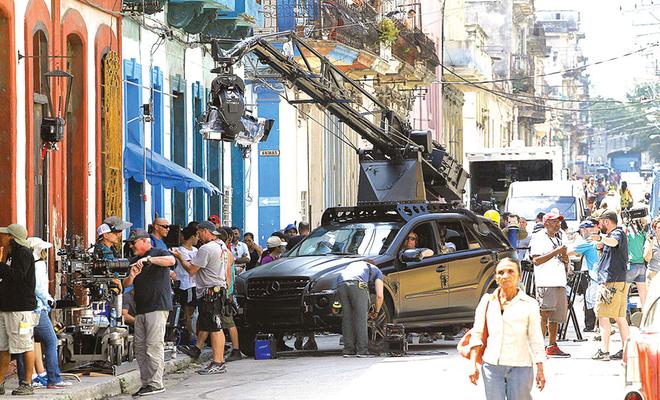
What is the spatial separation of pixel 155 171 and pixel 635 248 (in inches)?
341

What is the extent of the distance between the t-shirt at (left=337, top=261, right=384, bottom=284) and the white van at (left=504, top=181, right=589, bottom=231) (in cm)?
1811

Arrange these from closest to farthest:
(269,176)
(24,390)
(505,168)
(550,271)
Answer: (24,390) < (550,271) < (269,176) < (505,168)

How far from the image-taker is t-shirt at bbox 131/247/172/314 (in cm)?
1695

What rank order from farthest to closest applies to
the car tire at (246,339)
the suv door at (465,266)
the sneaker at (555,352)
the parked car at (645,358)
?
the suv door at (465,266) → the car tire at (246,339) → the sneaker at (555,352) → the parked car at (645,358)

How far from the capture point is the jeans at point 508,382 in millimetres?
11125

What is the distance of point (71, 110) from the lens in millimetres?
23469

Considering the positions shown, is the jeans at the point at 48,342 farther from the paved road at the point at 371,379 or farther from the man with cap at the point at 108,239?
the man with cap at the point at 108,239

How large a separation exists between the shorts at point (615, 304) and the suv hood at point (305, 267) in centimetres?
357

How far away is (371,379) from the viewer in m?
17.7

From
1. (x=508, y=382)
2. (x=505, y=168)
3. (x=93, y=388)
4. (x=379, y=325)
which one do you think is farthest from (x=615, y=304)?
→ (x=505, y=168)

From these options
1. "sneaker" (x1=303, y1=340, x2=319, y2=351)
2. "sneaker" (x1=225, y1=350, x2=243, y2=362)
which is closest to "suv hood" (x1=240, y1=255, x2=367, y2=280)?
"sneaker" (x1=225, y1=350, x2=243, y2=362)

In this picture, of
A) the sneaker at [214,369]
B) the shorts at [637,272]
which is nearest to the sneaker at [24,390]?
the sneaker at [214,369]

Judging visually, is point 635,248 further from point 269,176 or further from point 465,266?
point 269,176

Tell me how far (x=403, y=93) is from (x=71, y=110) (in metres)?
29.5
